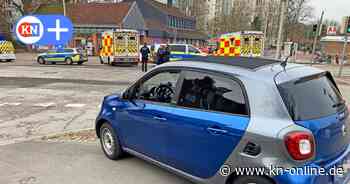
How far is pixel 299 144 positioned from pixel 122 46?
19265mm

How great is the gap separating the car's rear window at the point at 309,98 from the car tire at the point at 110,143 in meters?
2.56

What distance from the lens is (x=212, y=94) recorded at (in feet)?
9.61

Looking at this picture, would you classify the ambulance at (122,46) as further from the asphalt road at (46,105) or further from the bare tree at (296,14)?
the bare tree at (296,14)

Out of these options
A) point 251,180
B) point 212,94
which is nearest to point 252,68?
point 212,94

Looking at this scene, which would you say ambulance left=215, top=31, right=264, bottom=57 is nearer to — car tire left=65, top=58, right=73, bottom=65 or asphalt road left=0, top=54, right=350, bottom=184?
car tire left=65, top=58, right=73, bottom=65

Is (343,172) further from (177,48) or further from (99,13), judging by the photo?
(99,13)

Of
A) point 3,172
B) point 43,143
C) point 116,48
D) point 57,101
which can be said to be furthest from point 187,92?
point 116,48

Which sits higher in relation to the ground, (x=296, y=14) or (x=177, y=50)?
(x=296, y=14)

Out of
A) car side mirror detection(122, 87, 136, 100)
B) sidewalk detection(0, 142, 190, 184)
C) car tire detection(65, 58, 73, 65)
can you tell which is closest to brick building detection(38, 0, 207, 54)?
car tire detection(65, 58, 73, 65)

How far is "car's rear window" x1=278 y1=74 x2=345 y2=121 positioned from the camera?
2465mm

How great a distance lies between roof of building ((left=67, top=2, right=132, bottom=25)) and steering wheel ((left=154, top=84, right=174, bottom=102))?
115ft

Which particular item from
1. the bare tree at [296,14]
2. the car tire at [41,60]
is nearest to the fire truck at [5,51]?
the car tire at [41,60]

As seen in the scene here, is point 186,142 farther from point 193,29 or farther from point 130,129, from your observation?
point 193,29

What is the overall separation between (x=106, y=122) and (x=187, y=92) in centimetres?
176
